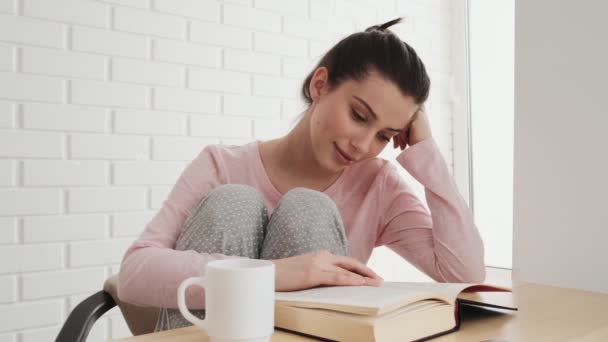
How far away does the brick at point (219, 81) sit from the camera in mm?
1773

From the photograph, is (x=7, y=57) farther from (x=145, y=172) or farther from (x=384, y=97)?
(x=384, y=97)

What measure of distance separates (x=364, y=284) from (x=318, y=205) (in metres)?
0.18

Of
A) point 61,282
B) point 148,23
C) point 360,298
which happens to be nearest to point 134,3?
point 148,23

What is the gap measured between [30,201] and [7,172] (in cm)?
9

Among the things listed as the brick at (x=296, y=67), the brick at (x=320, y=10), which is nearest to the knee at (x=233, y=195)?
the brick at (x=296, y=67)

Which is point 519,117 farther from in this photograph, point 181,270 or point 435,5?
point 435,5

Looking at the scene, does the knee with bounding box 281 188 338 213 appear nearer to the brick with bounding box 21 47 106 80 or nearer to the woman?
the woman

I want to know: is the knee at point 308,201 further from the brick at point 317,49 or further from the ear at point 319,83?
the brick at point 317,49

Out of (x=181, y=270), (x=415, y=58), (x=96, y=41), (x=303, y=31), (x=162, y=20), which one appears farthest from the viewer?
(x=303, y=31)

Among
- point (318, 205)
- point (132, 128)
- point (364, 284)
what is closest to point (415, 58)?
point (318, 205)

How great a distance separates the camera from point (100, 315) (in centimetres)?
94

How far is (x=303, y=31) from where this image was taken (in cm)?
205

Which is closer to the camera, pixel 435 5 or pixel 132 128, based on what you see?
pixel 132 128

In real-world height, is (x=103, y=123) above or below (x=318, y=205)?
above
